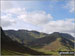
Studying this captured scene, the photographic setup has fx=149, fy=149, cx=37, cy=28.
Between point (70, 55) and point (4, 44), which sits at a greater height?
point (4, 44)

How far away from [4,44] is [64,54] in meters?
153

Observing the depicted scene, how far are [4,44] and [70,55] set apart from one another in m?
147

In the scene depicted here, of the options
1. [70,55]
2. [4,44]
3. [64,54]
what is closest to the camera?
[64,54]

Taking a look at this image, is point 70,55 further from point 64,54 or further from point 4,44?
point 4,44

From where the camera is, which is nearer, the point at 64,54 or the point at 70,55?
the point at 64,54

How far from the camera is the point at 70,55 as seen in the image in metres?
65.7

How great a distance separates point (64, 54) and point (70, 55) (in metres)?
9.46

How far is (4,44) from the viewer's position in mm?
199500

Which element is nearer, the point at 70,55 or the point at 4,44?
the point at 70,55

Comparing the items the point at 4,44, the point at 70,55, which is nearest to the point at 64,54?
the point at 70,55

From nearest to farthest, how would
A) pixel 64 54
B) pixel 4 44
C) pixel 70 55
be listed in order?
pixel 64 54
pixel 70 55
pixel 4 44

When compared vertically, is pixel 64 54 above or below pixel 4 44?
below
